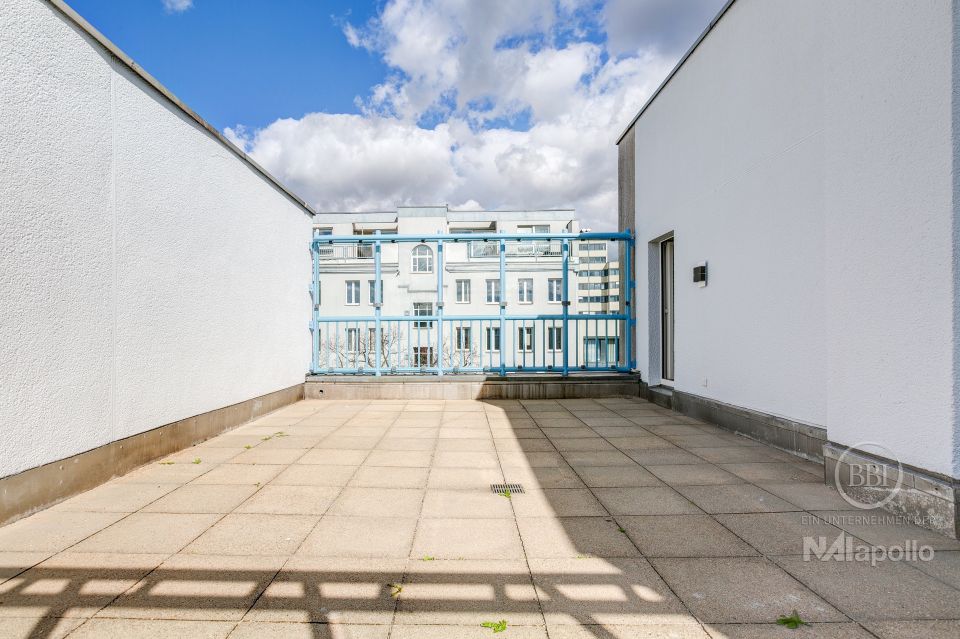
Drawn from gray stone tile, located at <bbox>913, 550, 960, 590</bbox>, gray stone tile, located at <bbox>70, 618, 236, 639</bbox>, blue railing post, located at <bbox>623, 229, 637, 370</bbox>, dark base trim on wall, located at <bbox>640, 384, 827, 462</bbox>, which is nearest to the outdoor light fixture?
dark base trim on wall, located at <bbox>640, 384, 827, 462</bbox>

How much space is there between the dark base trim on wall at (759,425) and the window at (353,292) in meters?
20.7

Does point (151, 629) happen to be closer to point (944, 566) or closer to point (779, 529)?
point (779, 529)

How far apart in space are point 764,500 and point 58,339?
13.6 feet

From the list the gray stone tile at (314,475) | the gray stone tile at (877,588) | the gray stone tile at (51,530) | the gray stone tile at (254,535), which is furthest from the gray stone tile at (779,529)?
the gray stone tile at (51,530)

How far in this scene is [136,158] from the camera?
10.7ft

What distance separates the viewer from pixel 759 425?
3.93 metres

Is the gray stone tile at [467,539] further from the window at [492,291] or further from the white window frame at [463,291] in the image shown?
the white window frame at [463,291]

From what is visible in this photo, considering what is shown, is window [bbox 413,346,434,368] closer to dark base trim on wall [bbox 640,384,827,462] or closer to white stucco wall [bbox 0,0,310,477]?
white stucco wall [bbox 0,0,310,477]

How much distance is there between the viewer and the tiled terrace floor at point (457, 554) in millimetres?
1609

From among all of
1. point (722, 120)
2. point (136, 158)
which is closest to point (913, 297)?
point (722, 120)

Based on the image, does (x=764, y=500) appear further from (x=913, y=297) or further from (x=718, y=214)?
(x=718, y=214)

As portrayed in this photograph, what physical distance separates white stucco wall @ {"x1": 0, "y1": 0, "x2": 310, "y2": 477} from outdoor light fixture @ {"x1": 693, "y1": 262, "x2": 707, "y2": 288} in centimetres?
474

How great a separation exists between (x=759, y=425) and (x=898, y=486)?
4.91 ft

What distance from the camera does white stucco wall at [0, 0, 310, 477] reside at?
2389mm
